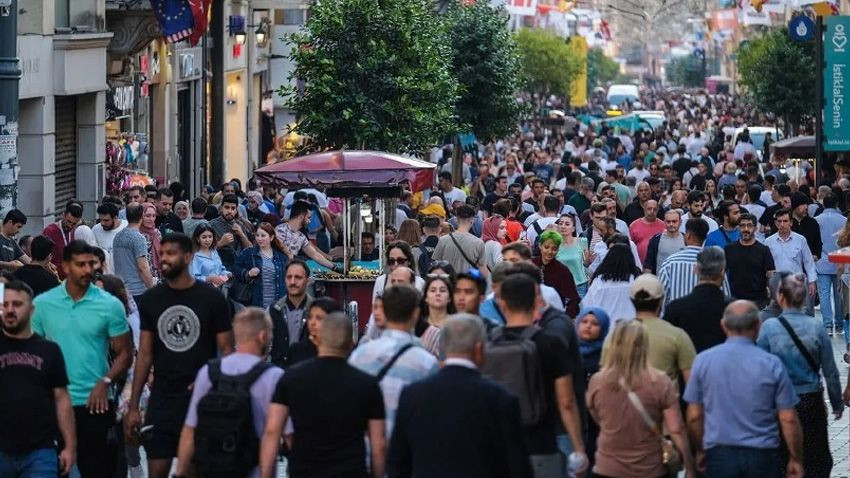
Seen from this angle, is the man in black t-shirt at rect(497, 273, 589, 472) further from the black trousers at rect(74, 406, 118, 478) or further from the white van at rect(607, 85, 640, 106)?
the white van at rect(607, 85, 640, 106)

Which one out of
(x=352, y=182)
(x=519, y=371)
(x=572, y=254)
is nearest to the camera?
(x=519, y=371)

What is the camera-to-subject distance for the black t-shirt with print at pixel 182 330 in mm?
10266

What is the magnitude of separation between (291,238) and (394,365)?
8826 millimetres

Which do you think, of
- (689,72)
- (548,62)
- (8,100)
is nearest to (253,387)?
(8,100)

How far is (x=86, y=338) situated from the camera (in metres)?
10.5

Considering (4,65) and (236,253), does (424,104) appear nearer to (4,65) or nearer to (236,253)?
(236,253)

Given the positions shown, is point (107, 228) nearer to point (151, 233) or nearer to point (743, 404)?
point (151, 233)

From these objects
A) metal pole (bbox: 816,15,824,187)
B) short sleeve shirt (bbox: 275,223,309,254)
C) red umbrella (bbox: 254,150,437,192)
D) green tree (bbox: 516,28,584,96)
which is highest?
green tree (bbox: 516,28,584,96)

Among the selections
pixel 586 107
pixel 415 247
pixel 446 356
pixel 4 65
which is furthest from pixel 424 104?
pixel 586 107

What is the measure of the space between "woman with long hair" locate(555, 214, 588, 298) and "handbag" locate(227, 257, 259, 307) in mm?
2535

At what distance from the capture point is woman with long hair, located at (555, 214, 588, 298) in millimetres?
16938

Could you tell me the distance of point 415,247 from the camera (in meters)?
17.2

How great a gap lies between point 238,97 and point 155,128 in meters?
8.83

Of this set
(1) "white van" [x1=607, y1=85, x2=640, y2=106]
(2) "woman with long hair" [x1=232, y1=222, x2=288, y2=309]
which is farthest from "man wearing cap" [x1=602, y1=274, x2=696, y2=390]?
(1) "white van" [x1=607, y1=85, x2=640, y2=106]
